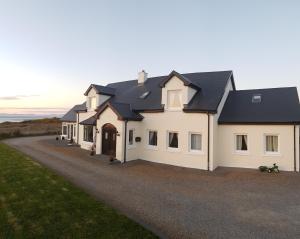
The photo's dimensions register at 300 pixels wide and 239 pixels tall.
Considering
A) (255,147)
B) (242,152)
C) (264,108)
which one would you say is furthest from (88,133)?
(264,108)

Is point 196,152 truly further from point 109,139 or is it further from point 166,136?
point 109,139

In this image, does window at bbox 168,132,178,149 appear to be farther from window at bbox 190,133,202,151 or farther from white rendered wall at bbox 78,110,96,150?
white rendered wall at bbox 78,110,96,150

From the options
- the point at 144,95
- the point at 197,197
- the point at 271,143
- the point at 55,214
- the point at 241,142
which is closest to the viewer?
the point at 55,214

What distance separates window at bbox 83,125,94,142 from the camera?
23547 mm

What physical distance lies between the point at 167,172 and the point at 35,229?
970 cm

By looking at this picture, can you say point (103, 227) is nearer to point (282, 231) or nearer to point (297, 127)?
point (282, 231)

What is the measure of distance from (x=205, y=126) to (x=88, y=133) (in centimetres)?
1365

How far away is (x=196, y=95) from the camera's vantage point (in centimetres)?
1769

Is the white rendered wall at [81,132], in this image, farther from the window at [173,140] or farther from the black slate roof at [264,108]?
the black slate roof at [264,108]

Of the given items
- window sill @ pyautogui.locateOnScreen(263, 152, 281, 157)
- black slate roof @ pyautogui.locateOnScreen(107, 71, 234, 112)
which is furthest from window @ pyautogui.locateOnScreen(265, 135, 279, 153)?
black slate roof @ pyautogui.locateOnScreen(107, 71, 234, 112)

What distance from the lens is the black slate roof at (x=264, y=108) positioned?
15238 mm

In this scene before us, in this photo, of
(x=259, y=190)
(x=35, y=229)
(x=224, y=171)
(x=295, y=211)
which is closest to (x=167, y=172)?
(x=224, y=171)

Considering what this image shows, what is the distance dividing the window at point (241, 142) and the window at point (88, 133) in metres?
14.8

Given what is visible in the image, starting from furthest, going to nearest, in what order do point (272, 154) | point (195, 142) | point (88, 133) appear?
point (88, 133), point (195, 142), point (272, 154)
